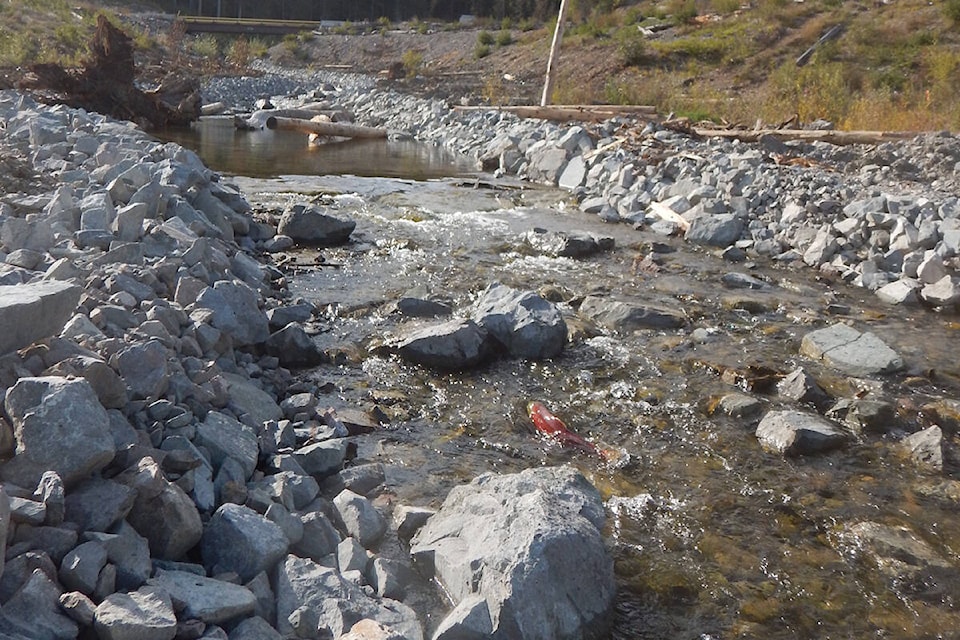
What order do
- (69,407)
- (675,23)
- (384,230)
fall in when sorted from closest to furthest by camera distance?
(69,407) → (384,230) → (675,23)

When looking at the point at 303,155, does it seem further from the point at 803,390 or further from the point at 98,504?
the point at 98,504

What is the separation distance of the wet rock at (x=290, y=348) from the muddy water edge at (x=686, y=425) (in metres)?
0.14

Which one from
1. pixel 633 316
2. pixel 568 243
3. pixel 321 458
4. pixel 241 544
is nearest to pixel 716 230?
pixel 568 243

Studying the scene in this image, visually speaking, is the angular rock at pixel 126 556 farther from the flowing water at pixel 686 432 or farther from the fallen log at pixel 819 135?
the fallen log at pixel 819 135

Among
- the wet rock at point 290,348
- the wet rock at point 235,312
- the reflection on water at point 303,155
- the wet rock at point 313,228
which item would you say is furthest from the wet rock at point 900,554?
the reflection on water at point 303,155

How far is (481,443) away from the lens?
446 centimetres

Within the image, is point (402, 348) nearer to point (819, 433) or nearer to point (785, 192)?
point (819, 433)

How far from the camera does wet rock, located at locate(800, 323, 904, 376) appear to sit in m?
5.60

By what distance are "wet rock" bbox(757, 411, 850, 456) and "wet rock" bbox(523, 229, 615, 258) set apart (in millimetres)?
3983

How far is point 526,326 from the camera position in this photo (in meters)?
5.63

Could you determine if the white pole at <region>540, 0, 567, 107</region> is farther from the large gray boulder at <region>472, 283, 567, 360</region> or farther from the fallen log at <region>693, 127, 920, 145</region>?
the large gray boulder at <region>472, 283, 567, 360</region>

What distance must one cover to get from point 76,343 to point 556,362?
316cm

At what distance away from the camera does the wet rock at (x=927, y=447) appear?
14.3 feet

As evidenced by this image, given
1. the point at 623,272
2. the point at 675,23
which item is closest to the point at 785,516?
the point at 623,272
